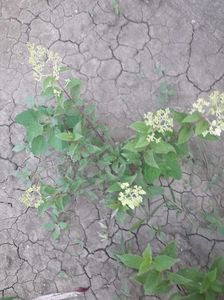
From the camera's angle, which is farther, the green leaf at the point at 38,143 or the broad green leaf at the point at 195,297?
the green leaf at the point at 38,143

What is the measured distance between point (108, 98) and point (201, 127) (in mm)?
1156

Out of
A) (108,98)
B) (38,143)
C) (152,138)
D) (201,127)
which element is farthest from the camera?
(108,98)

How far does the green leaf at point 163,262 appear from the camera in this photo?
248cm

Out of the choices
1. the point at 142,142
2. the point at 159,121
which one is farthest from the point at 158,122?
the point at 142,142

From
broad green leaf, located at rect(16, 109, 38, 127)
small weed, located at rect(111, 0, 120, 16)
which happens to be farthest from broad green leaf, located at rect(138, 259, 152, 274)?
small weed, located at rect(111, 0, 120, 16)

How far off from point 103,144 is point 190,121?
95 centimetres

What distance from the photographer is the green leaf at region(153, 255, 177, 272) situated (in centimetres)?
248

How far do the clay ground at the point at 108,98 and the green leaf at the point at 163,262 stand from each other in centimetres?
67

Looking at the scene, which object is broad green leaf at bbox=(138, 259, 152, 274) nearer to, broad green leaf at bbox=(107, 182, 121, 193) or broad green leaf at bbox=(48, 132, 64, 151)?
broad green leaf at bbox=(107, 182, 121, 193)

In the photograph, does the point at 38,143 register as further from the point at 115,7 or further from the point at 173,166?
the point at 115,7

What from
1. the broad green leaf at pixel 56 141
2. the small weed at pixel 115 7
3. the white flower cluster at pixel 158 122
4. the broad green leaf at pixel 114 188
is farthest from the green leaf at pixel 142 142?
the small weed at pixel 115 7

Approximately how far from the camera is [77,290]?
3.20 m

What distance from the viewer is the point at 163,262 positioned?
8.17ft

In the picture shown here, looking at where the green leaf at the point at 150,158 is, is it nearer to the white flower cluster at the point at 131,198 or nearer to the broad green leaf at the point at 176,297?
the white flower cluster at the point at 131,198
